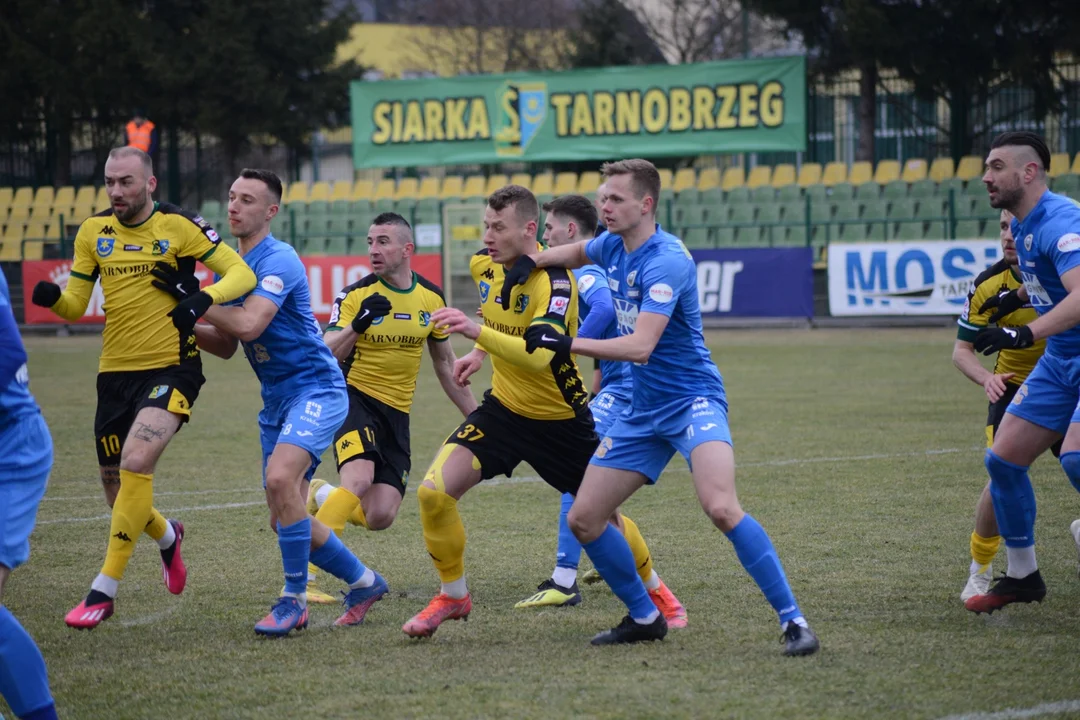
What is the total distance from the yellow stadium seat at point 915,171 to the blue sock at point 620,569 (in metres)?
22.9

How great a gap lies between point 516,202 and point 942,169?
23.2m

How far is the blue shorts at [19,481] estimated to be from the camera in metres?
4.25

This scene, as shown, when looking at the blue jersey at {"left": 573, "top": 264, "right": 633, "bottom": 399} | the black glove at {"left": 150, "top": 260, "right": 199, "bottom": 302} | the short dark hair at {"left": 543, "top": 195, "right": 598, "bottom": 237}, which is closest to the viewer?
the black glove at {"left": 150, "top": 260, "right": 199, "bottom": 302}

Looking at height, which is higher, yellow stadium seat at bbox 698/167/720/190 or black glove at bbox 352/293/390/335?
yellow stadium seat at bbox 698/167/720/190

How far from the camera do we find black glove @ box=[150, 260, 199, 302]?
6246 mm

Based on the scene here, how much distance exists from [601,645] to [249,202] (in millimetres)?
2631

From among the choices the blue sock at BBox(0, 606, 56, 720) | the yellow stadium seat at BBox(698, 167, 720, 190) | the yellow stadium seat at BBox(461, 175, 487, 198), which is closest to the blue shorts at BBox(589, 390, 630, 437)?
the blue sock at BBox(0, 606, 56, 720)

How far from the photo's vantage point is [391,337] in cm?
723

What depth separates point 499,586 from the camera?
688 centimetres

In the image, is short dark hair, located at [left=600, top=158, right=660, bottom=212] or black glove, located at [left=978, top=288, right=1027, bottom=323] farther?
black glove, located at [left=978, top=288, right=1027, bottom=323]

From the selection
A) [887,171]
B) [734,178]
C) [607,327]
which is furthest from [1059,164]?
[607,327]

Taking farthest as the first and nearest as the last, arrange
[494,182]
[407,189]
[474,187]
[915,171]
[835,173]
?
1. [407,189]
2. [474,187]
3. [494,182]
4. [835,173]
5. [915,171]

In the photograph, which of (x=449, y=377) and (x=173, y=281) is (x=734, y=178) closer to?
(x=449, y=377)

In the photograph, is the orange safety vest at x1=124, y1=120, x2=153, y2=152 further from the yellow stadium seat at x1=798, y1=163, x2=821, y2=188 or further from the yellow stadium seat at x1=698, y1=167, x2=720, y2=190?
the yellow stadium seat at x1=798, y1=163, x2=821, y2=188
